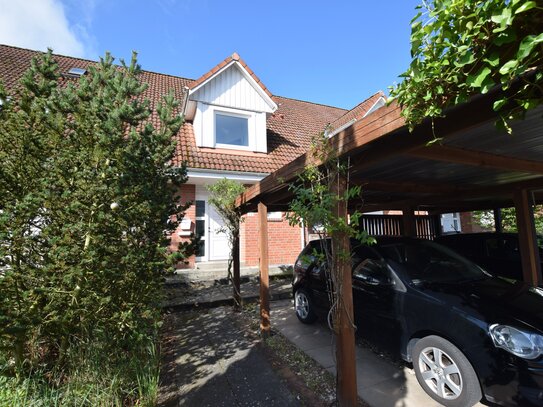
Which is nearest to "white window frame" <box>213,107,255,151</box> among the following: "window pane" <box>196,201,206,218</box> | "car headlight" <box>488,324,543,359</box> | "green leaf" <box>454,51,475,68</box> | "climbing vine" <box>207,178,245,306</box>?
"window pane" <box>196,201,206,218</box>

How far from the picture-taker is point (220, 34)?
7348 millimetres

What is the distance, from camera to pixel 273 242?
396 inches

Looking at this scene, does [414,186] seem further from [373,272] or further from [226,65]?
[226,65]

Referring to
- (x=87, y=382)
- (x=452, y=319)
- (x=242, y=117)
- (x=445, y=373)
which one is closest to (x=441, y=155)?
(x=452, y=319)

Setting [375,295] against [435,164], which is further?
[435,164]

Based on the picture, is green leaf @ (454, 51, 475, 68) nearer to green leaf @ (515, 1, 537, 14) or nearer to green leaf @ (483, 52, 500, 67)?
green leaf @ (483, 52, 500, 67)

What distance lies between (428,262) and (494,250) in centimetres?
521

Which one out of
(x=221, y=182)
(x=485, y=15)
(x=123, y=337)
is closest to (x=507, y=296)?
(x=485, y=15)

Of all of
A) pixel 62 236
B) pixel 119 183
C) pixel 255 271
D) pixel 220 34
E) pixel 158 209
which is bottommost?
pixel 255 271

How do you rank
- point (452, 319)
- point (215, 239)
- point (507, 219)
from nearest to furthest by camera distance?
point (452, 319) < point (215, 239) < point (507, 219)

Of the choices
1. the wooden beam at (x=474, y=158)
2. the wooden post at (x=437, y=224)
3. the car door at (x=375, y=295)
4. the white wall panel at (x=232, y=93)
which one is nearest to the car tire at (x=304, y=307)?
the car door at (x=375, y=295)

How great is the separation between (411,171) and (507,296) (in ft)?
6.36

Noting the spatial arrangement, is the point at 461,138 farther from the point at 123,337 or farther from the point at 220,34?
the point at 220,34

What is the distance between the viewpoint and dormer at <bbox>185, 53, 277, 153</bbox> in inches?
380
